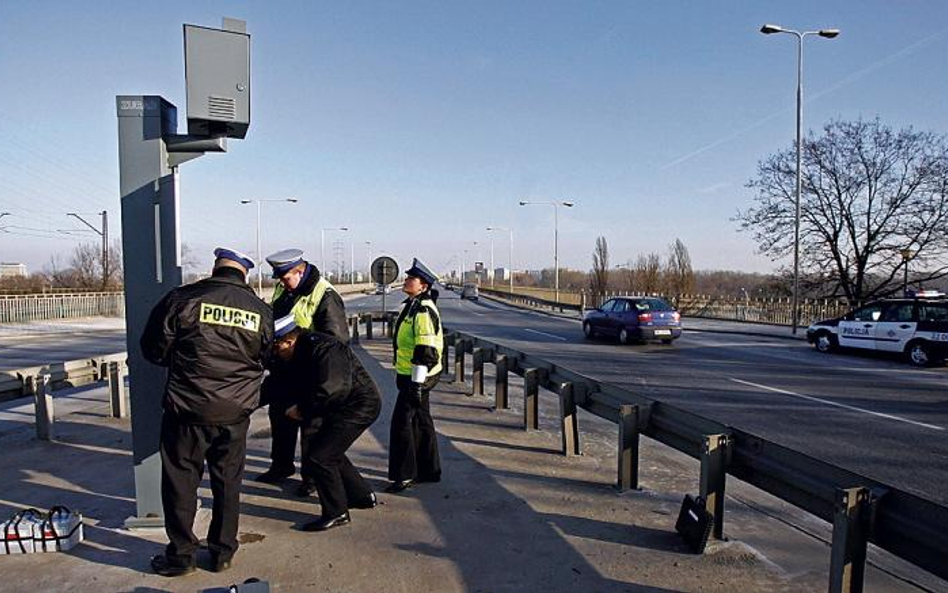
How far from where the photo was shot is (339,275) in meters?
125

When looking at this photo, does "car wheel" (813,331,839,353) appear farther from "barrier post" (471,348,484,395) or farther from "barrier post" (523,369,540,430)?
"barrier post" (523,369,540,430)

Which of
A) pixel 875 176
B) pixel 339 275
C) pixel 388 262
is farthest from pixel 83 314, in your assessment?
pixel 339 275

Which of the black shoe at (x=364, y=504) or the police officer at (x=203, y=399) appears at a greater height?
the police officer at (x=203, y=399)

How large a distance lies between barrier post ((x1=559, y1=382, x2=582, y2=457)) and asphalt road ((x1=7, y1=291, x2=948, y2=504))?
2741mm

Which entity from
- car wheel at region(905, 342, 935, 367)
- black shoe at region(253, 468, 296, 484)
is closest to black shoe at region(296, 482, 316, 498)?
black shoe at region(253, 468, 296, 484)

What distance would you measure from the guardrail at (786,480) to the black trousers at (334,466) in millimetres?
2189

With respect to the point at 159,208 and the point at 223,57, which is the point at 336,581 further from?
the point at 223,57

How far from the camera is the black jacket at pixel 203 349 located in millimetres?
3881

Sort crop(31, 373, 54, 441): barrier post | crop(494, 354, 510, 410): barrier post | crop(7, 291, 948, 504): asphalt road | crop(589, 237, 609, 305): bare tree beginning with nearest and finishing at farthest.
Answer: crop(31, 373, 54, 441): barrier post
crop(7, 291, 948, 504): asphalt road
crop(494, 354, 510, 410): barrier post
crop(589, 237, 609, 305): bare tree

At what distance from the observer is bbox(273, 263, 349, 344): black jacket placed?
205 inches

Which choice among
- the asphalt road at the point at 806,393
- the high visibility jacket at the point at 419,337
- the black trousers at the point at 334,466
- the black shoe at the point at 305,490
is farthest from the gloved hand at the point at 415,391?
the asphalt road at the point at 806,393

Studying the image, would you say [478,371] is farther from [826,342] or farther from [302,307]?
[826,342]

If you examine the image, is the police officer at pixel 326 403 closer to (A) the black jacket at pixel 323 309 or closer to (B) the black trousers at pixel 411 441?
(A) the black jacket at pixel 323 309

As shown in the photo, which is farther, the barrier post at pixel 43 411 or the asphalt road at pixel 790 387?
the asphalt road at pixel 790 387
